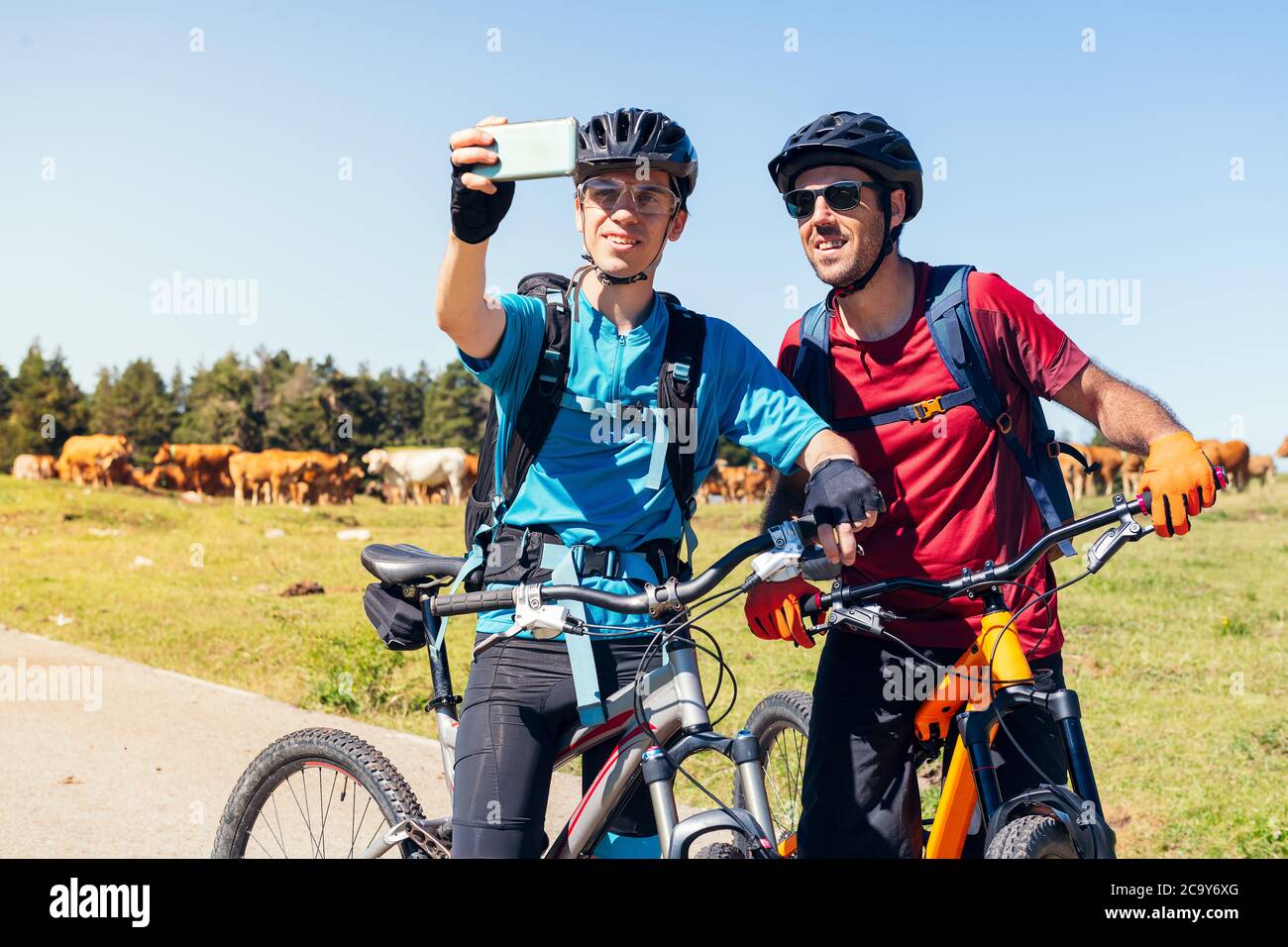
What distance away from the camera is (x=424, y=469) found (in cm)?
5375

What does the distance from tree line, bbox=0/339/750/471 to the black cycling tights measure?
61648mm

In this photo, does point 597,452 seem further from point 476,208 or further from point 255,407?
point 255,407

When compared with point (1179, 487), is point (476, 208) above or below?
above

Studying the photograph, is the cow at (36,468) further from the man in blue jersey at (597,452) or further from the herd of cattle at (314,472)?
the man in blue jersey at (597,452)

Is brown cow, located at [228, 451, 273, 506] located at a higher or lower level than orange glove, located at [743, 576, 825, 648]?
lower

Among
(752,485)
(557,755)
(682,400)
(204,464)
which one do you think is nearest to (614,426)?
(682,400)

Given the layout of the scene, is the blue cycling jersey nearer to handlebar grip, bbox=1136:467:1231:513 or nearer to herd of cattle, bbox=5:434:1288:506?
handlebar grip, bbox=1136:467:1231:513

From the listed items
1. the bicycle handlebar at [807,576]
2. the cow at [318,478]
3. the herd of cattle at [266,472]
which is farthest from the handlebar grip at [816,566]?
the cow at [318,478]

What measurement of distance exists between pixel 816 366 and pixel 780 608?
2.67 feet

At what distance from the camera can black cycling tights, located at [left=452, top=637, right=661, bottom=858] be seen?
10.2 ft

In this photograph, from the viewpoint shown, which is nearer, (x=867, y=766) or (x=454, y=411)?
(x=867, y=766)

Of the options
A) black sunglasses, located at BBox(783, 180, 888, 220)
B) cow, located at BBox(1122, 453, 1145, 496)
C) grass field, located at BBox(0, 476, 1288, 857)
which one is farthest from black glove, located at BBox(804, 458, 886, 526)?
cow, located at BBox(1122, 453, 1145, 496)

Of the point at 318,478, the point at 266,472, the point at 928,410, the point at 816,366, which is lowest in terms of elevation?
the point at 318,478

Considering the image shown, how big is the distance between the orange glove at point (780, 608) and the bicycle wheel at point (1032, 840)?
0.70 m
